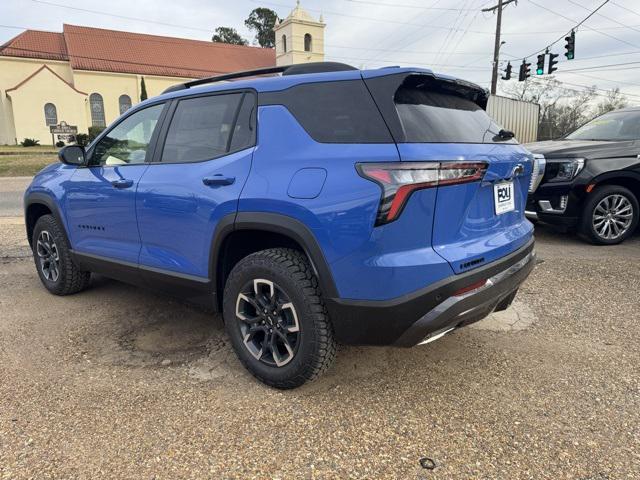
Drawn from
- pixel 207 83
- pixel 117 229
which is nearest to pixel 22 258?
pixel 117 229

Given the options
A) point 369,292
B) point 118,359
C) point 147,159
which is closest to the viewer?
point 369,292

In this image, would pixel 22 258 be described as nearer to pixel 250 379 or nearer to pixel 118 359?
pixel 118 359

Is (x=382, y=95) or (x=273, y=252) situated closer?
(x=382, y=95)

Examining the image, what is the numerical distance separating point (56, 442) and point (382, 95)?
237 cm

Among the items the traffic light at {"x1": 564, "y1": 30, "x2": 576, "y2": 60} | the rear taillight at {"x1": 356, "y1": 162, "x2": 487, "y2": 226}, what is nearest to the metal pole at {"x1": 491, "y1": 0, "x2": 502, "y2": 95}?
the traffic light at {"x1": 564, "y1": 30, "x2": 576, "y2": 60}

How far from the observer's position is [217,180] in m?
2.88

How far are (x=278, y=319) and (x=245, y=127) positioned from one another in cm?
116

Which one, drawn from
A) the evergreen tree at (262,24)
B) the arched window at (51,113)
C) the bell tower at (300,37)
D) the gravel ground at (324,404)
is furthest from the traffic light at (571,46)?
the evergreen tree at (262,24)

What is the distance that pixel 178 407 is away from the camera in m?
2.68

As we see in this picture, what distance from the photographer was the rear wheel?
5.96m

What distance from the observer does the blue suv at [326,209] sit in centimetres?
234

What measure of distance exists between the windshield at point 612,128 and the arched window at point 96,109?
2015 inches

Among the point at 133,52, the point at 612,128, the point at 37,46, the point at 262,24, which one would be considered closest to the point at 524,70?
the point at 612,128

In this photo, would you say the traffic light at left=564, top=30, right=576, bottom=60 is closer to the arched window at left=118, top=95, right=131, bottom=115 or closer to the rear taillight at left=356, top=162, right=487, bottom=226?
the rear taillight at left=356, top=162, right=487, bottom=226
